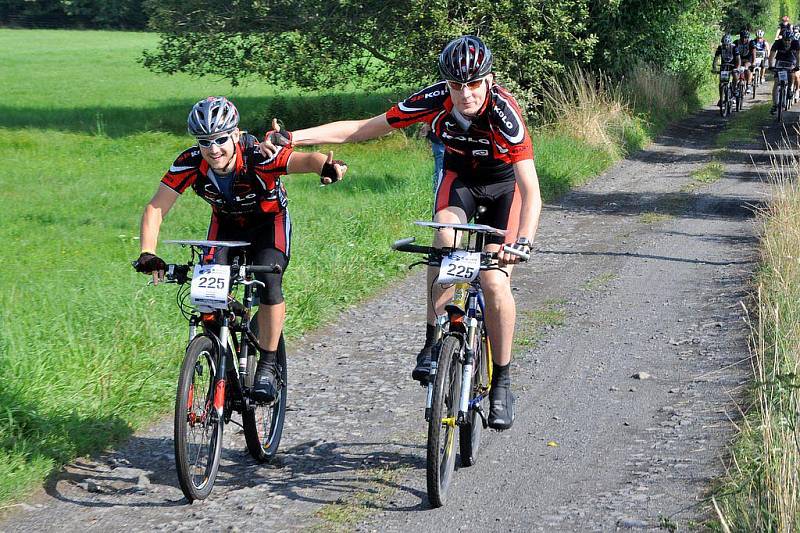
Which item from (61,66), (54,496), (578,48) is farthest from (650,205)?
(61,66)

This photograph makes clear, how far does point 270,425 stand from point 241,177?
1.49m

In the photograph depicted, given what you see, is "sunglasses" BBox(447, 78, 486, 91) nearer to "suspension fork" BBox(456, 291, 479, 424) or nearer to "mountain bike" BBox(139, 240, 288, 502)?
"suspension fork" BBox(456, 291, 479, 424)

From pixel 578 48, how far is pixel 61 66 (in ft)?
104

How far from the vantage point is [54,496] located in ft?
16.8

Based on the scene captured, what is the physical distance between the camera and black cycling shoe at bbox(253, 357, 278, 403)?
5363mm

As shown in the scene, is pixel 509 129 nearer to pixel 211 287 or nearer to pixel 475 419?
pixel 475 419

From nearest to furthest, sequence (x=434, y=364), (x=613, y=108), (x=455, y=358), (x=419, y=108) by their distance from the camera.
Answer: (x=434, y=364) → (x=455, y=358) → (x=419, y=108) → (x=613, y=108)

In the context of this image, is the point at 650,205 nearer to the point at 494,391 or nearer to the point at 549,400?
the point at 549,400

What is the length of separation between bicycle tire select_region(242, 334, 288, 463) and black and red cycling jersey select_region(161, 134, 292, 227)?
0.88 m

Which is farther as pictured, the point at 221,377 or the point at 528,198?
the point at 528,198

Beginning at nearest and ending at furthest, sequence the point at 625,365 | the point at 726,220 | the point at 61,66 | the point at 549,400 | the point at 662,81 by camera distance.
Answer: the point at 549,400 < the point at 625,365 < the point at 726,220 < the point at 662,81 < the point at 61,66

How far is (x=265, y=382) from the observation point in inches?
213

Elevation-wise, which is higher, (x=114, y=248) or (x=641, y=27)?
(x=641, y=27)

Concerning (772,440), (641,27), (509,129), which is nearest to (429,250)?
(509,129)
